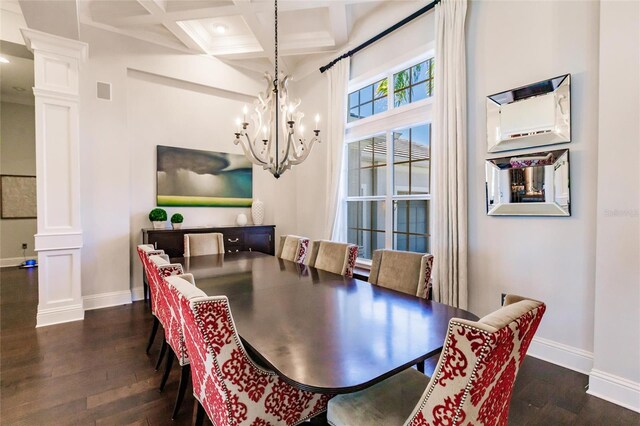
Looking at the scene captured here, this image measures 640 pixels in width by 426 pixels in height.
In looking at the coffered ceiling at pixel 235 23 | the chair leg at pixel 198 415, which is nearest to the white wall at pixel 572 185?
the coffered ceiling at pixel 235 23

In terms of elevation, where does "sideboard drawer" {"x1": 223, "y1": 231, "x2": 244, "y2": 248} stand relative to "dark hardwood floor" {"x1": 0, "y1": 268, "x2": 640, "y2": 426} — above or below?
above

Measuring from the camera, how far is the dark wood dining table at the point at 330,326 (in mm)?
1065

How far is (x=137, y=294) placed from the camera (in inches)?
Result: 166

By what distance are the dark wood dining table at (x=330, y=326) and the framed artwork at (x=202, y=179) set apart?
2.48 m

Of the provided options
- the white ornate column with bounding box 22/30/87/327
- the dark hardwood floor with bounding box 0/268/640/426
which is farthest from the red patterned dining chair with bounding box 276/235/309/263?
the white ornate column with bounding box 22/30/87/327

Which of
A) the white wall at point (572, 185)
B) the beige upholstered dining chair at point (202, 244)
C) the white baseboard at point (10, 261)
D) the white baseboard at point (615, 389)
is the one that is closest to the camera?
the white baseboard at point (615, 389)

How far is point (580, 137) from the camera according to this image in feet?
7.60

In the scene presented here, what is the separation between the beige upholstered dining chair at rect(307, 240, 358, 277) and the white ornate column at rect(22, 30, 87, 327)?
2809 mm

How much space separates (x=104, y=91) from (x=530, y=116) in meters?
4.87

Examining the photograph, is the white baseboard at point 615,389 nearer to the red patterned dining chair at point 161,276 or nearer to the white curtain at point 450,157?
the white curtain at point 450,157

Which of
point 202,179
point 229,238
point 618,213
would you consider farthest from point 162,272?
point 202,179

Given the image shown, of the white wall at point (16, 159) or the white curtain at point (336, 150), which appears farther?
the white wall at point (16, 159)

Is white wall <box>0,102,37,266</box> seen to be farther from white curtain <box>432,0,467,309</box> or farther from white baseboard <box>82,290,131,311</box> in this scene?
white curtain <box>432,0,467,309</box>

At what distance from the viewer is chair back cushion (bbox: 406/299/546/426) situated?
78cm
